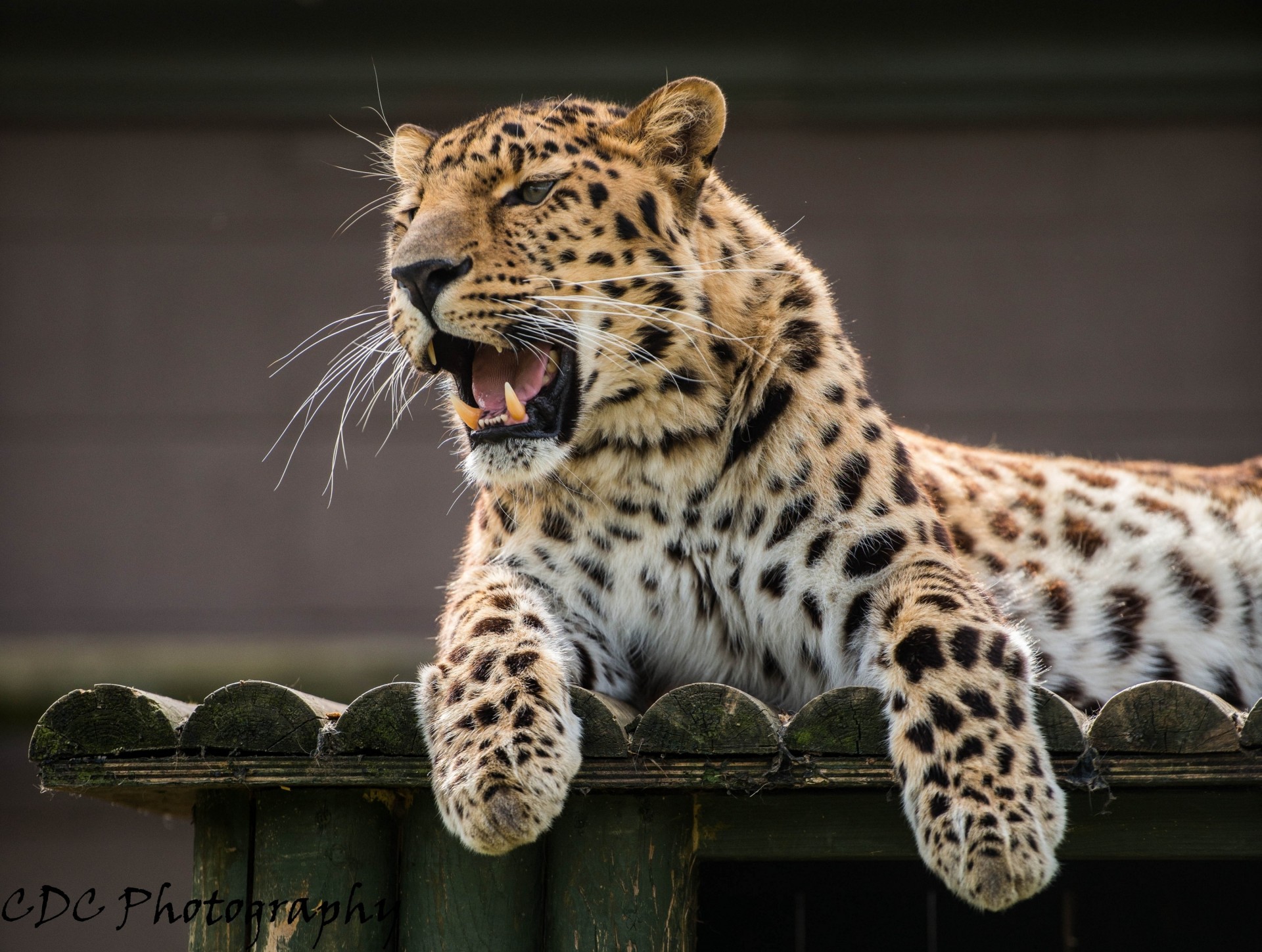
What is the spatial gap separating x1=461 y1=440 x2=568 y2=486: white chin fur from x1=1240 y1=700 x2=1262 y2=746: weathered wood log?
1600mm

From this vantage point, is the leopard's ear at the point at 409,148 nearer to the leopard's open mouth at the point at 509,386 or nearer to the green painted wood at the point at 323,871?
the leopard's open mouth at the point at 509,386

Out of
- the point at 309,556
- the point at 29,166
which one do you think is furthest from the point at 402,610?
the point at 29,166

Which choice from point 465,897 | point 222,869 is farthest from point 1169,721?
point 222,869

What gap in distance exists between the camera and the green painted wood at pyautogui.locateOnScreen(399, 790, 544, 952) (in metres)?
3.29

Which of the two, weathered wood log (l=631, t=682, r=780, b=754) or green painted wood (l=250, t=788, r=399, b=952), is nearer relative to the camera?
weathered wood log (l=631, t=682, r=780, b=754)

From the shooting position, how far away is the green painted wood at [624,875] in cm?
319

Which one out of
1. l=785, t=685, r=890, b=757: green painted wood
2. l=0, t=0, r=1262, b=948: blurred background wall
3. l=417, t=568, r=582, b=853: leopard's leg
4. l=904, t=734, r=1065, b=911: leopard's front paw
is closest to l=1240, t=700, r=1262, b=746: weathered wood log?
l=904, t=734, r=1065, b=911: leopard's front paw

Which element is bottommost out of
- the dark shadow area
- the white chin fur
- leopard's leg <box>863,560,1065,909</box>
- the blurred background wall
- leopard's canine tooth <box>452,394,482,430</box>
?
the dark shadow area

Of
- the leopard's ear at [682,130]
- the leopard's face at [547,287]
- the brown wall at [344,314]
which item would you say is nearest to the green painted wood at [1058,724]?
the leopard's face at [547,287]

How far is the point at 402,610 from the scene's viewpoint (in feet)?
28.3

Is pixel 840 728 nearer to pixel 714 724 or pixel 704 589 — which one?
pixel 714 724

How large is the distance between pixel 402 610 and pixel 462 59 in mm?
3018

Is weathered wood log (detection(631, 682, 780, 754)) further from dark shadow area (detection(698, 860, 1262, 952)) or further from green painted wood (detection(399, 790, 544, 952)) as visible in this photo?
dark shadow area (detection(698, 860, 1262, 952))

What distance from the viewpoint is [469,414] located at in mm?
3738
